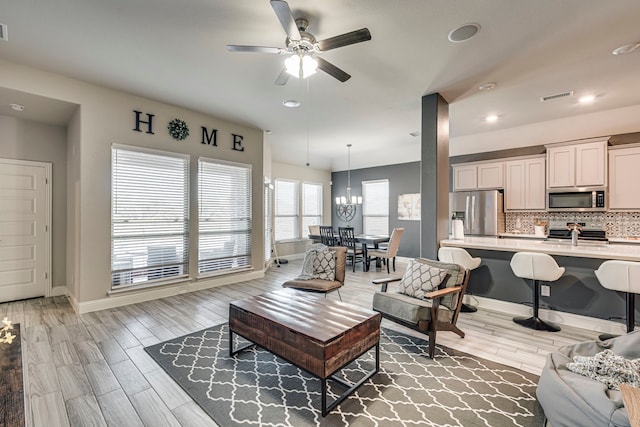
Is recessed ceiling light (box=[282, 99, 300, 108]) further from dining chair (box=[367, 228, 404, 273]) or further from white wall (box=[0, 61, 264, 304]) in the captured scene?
dining chair (box=[367, 228, 404, 273])

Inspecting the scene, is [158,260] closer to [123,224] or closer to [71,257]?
[123,224]

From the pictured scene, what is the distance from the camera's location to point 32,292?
441 cm

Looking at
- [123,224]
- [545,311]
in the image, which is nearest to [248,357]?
[123,224]

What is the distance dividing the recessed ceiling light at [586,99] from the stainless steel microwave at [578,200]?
150 centimetres

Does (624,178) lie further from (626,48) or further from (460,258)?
(460,258)

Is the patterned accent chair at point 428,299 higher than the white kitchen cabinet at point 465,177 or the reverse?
the reverse

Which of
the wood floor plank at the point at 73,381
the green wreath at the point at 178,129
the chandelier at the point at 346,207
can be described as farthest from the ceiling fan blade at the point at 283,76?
the chandelier at the point at 346,207

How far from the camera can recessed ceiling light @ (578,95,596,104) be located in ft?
14.0

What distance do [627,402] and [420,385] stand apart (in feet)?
4.32

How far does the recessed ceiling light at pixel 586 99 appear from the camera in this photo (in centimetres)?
427

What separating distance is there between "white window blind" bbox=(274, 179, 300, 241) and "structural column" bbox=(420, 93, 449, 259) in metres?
4.73

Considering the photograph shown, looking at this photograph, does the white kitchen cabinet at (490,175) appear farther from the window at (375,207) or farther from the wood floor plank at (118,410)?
the wood floor plank at (118,410)

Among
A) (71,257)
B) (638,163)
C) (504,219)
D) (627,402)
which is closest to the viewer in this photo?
(627,402)

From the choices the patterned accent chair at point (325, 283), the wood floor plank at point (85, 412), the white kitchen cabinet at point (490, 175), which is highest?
the white kitchen cabinet at point (490, 175)
